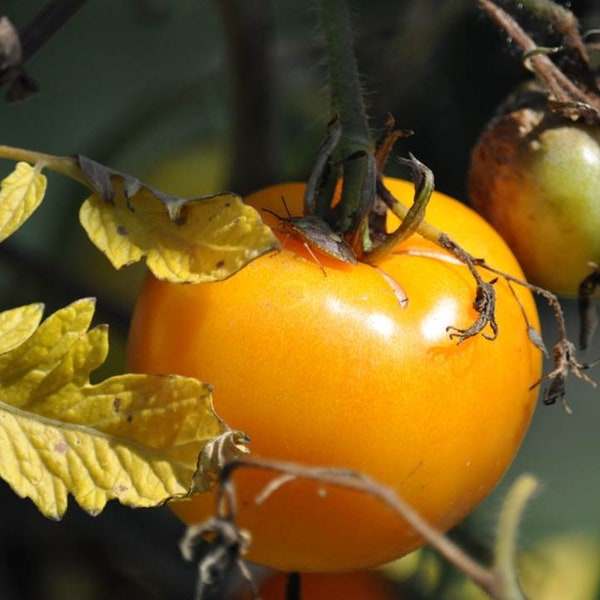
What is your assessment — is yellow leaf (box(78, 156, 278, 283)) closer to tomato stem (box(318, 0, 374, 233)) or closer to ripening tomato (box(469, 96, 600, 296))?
tomato stem (box(318, 0, 374, 233))

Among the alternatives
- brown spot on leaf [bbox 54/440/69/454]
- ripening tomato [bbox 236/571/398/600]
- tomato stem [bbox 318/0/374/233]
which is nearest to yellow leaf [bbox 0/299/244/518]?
brown spot on leaf [bbox 54/440/69/454]

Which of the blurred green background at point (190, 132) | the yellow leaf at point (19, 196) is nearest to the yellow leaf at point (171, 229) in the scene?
the yellow leaf at point (19, 196)

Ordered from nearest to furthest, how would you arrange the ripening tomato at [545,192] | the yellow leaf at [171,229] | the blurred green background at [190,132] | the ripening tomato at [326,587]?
the yellow leaf at [171,229], the ripening tomato at [545,192], the ripening tomato at [326,587], the blurred green background at [190,132]

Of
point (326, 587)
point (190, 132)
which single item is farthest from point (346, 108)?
point (190, 132)

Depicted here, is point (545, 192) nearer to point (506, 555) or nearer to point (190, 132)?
point (506, 555)

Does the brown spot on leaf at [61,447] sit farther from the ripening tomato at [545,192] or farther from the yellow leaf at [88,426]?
the ripening tomato at [545,192]

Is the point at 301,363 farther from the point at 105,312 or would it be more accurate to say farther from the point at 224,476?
the point at 105,312
